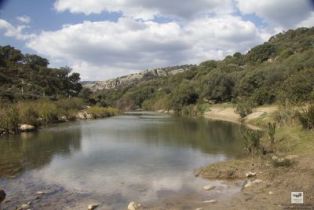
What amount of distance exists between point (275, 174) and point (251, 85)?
2540 inches

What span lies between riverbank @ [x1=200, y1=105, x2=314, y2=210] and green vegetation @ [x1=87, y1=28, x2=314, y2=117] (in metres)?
10.3

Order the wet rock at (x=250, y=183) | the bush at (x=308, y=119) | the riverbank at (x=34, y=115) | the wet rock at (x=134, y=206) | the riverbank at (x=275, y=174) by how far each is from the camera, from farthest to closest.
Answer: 1. the riverbank at (x=34, y=115)
2. the bush at (x=308, y=119)
3. the wet rock at (x=250, y=183)
4. the wet rock at (x=134, y=206)
5. the riverbank at (x=275, y=174)

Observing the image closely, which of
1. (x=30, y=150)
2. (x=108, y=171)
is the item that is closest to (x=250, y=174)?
(x=108, y=171)

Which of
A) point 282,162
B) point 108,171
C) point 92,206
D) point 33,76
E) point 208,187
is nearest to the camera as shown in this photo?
point 92,206

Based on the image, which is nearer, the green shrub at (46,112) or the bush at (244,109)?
the green shrub at (46,112)

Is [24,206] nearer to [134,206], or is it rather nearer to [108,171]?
[134,206]

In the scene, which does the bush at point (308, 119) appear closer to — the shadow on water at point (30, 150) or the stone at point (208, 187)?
the stone at point (208, 187)

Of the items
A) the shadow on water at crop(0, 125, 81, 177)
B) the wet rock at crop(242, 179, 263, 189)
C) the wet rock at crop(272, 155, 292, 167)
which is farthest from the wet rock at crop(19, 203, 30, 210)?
the wet rock at crop(272, 155, 292, 167)

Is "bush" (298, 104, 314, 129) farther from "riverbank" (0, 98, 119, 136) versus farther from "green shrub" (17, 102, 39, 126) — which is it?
"green shrub" (17, 102, 39, 126)

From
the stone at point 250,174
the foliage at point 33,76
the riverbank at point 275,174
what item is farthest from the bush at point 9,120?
the foliage at point 33,76

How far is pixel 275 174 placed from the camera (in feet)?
48.6

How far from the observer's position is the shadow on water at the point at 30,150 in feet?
65.1

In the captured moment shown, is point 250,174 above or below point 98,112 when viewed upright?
below

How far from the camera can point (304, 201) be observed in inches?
413
